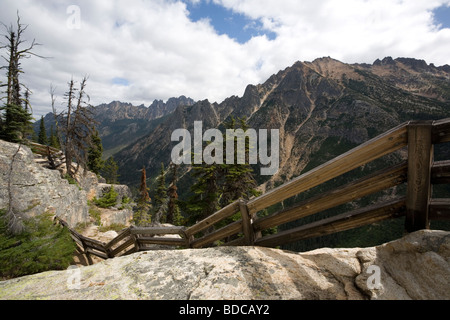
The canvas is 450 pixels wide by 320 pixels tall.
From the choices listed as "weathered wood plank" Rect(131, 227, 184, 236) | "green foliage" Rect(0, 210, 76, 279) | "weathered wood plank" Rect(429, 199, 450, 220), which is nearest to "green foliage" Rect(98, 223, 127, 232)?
"green foliage" Rect(0, 210, 76, 279)

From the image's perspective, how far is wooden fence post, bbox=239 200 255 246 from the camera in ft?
11.7

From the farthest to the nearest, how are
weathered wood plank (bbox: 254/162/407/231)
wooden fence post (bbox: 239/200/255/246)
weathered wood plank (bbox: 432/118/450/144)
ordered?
wooden fence post (bbox: 239/200/255/246) → weathered wood plank (bbox: 254/162/407/231) → weathered wood plank (bbox: 432/118/450/144)

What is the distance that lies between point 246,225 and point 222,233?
714 mm

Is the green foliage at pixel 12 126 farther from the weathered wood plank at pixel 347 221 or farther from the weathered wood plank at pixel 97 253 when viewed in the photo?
the weathered wood plank at pixel 347 221

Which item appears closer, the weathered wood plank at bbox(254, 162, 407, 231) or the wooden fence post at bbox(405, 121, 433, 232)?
the wooden fence post at bbox(405, 121, 433, 232)

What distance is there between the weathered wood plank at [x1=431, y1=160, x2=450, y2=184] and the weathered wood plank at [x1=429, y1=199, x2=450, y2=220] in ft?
0.83

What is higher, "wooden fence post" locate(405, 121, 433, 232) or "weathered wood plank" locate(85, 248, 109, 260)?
"wooden fence post" locate(405, 121, 433, 232)

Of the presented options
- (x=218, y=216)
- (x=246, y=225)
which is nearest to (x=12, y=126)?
(x=218, y=216)

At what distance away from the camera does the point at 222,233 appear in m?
4.19

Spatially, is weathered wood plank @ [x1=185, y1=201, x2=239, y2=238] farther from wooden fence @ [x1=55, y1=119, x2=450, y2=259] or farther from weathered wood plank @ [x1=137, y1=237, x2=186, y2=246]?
weathered wood plank @ [x1=137, y1=237, x2=186, y2=246]

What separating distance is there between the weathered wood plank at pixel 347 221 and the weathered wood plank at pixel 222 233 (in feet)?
1.97

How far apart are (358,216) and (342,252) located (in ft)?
2.37
